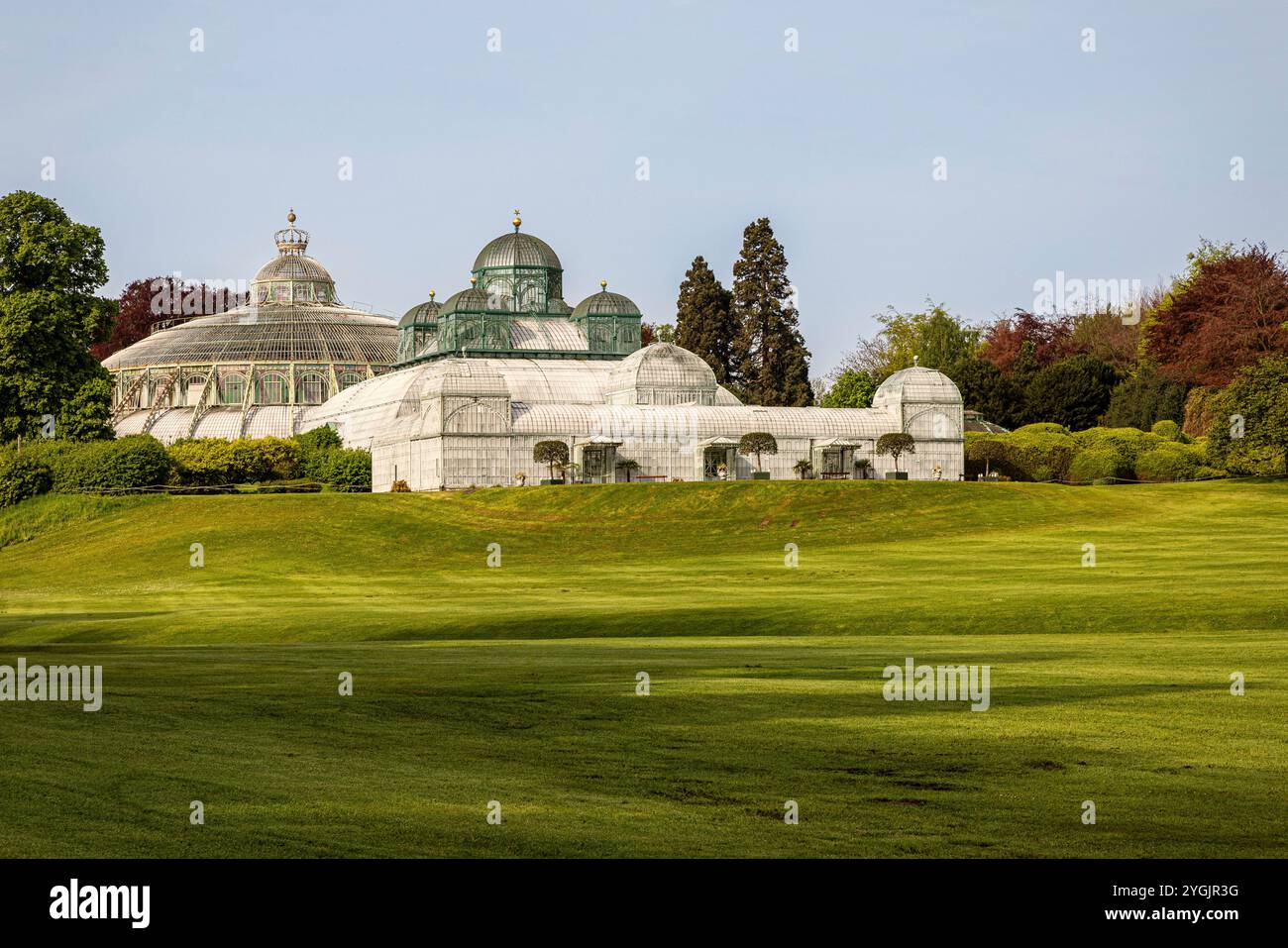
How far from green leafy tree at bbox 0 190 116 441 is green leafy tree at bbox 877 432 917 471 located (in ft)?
142

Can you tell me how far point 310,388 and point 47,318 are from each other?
48.0 metres

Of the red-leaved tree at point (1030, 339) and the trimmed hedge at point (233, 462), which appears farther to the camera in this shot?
the red-leaved tree at point (1030, 339)

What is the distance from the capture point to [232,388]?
134500mm

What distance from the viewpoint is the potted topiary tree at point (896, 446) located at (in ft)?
309

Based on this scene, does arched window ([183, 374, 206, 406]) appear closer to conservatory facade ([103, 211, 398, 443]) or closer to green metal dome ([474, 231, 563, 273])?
conservatory facade ([103, 211, 398, 443])

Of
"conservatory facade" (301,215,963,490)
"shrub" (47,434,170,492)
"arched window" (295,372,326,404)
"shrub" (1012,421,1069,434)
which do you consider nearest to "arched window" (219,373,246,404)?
"arched window" (295,372,326,404)

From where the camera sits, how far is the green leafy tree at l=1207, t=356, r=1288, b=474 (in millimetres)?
81875

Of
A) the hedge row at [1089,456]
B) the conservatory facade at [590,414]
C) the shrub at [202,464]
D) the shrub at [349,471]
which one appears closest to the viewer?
the conservatory facade at [590,414]

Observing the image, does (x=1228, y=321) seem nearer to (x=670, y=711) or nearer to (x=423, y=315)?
(x=423, y=315)

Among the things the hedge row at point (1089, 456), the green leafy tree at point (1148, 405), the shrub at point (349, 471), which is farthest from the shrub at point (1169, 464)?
the shrub at point (349, 471)

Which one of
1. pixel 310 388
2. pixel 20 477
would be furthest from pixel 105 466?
pixel 310 388

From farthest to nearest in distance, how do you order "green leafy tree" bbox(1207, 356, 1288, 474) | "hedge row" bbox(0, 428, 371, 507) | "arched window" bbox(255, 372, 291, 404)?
"arched window" bbox(255, 372, 291, 404), "hedge row" bbox(0, 428, 371, 507), "green leafy tree" bbox(1207, 356, 1288, 474)

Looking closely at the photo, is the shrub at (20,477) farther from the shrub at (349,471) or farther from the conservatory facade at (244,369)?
the conservatory facade at (244,369)

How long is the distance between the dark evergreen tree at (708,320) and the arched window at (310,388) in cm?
2981
